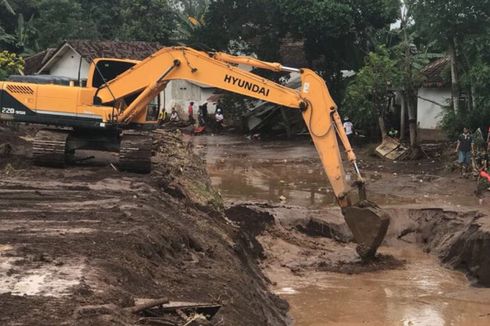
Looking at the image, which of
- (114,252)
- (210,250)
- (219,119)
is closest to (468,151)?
(210,250)

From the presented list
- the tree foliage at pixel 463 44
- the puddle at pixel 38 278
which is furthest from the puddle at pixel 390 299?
the tree foliage at pixel 463 44

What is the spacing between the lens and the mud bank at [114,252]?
566cm

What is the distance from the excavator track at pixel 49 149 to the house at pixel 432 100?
20.6m

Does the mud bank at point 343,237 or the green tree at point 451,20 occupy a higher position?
the green tree at point 451,20

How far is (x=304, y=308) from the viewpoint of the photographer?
10547mm

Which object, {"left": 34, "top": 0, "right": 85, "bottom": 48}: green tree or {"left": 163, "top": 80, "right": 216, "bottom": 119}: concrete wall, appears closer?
{"left": 34, "top": 0, "right": 85, "bottom": 48}: green tree

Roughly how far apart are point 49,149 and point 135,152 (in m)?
1.78

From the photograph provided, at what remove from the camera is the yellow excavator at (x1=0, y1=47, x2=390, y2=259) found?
12.0 meters

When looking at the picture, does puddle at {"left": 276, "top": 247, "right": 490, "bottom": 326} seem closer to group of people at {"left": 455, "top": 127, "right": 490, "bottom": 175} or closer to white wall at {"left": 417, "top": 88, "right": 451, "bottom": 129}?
group of people at {"left": 455, "top": 127, "right": 490, "bottom": 175}

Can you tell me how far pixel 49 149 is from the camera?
13594 millimetres

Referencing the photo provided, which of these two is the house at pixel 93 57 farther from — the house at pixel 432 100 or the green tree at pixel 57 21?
the house at pixel 432 100

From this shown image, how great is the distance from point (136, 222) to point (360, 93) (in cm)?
2069

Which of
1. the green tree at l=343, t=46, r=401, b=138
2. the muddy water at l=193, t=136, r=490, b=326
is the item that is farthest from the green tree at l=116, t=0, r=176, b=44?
the muddy water at l=193, t=136, r=490, b=326

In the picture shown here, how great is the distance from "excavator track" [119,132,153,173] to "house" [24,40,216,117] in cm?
1799
